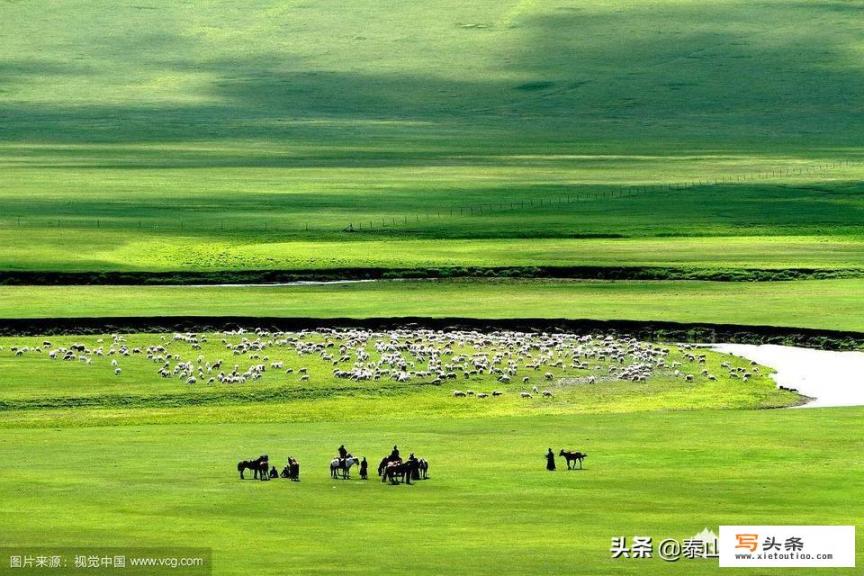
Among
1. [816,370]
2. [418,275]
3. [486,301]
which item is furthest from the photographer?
[418,275]

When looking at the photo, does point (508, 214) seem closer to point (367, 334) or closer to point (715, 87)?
point (367, 334)

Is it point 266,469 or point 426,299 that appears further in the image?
point 426,299

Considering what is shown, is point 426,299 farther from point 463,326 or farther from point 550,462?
point 550,462

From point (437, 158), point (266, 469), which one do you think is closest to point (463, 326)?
point (266, 469)

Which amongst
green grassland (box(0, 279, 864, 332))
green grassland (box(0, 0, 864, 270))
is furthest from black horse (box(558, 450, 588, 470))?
green grassland (box(0, 0, 864, 270))

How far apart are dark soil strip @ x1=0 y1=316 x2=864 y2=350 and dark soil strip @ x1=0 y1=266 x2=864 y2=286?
11.4m

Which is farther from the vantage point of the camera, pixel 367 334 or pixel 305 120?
pixel 305 120

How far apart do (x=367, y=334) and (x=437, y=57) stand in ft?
494

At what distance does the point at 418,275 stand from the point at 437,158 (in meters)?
65.2

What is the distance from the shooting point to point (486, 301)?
56562mm

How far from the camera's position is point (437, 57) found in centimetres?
19700

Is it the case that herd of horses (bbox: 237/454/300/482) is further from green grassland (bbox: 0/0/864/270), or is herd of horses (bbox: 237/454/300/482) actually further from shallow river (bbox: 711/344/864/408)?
green grassland (bbox: 0/0/864/270)

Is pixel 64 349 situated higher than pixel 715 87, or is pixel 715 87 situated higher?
pixel 715 87

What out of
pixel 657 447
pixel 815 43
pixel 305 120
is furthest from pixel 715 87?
pixel 657 447
